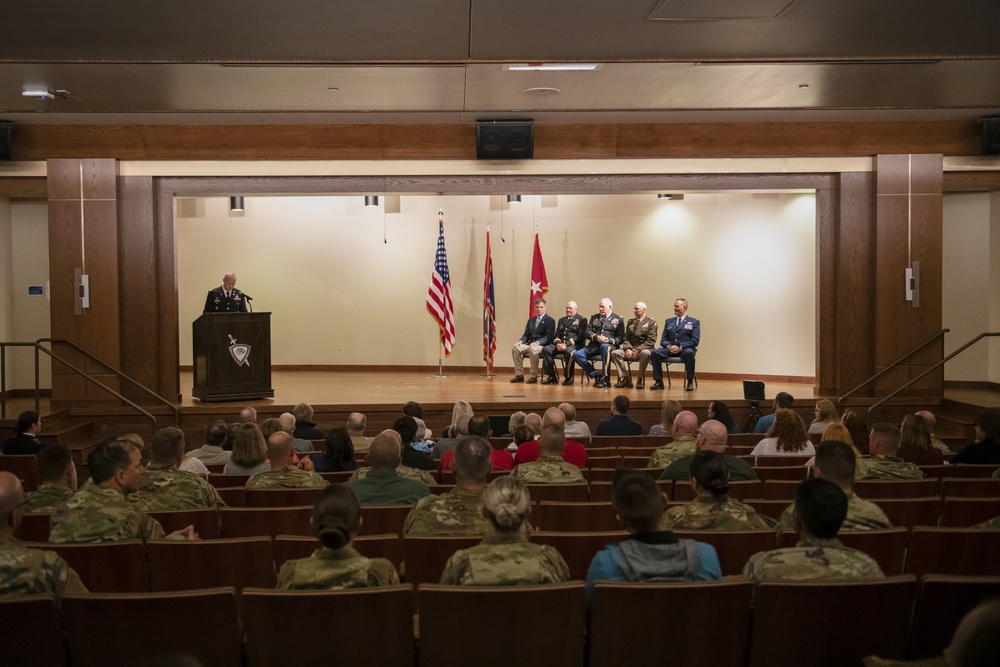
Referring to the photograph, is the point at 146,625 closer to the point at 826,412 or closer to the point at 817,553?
the point at 817,553

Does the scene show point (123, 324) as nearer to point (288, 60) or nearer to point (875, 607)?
point (288, 60)

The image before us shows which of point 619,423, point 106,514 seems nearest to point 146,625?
point 106,514

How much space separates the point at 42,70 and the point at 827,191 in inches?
317

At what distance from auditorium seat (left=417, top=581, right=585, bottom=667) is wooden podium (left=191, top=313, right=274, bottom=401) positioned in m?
8.05

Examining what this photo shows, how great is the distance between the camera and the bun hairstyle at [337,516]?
2.65 meters

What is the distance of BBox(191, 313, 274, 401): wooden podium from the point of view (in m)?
10.0

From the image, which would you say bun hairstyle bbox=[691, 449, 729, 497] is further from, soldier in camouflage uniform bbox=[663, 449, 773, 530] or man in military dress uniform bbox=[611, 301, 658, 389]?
man in military dress uniform bbox=[611, 301, 658, 389]

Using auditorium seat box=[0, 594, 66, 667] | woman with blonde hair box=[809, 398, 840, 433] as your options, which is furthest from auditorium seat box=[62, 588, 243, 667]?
woman with blonde hair box=[809, 398, 840, 433]

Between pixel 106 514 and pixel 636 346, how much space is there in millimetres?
9162

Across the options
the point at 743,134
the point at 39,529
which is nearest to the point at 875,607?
the point at 39,529

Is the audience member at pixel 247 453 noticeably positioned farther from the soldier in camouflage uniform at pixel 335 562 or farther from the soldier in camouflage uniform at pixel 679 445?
the soldier in camouflage uniform at pixel 335 562

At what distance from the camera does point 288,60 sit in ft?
21.1

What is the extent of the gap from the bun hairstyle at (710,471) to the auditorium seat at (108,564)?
194 centimetres

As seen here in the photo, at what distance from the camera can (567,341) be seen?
12305mm
